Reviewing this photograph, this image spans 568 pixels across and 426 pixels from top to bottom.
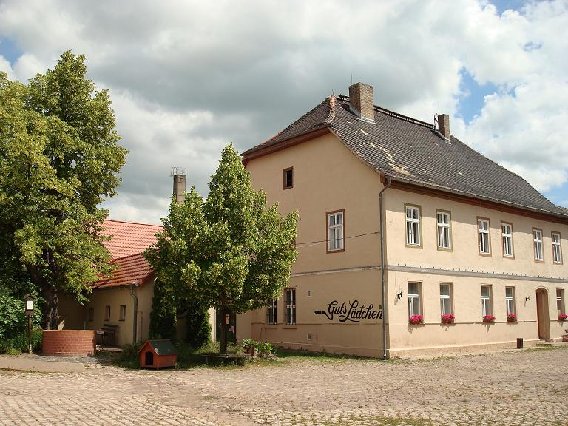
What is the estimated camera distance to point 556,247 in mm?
30844

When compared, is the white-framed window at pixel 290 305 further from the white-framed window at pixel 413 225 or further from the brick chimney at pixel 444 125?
the brick chimney at pixel 444 125

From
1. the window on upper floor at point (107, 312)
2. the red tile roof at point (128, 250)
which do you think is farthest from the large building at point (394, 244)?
the window on upper floor at point (107, 312)

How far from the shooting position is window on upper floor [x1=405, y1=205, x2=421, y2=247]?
22761 mm

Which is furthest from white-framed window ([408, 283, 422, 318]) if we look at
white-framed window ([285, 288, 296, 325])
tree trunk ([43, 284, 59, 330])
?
tree trunk ([43, 284, 59, 330])

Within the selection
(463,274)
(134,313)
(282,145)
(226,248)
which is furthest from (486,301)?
(134,313)

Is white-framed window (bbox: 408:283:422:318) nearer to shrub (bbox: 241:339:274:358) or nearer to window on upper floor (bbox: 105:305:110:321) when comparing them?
shrub (bbox: 241:339:274:358)

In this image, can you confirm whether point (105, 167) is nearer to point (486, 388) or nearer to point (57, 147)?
point (57, 147)

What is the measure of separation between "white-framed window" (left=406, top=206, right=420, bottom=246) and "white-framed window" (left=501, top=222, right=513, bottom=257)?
6.29 metres

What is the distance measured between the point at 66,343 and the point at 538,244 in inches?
876

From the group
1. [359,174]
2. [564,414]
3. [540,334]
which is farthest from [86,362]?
[540,334]

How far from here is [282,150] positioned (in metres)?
27.0

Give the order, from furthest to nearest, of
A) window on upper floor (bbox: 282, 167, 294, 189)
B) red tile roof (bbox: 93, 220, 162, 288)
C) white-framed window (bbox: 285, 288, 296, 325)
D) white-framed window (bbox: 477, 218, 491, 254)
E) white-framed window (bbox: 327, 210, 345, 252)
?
window on upper floor (bbox: 282, 167, 294, 189)
white-framed window (bbox: 477, 218, 491, 254)
white-framed window (bbox: 285, 288, 296, 325)
red tile roof (bbox: 93, 220, 162, 288)
white-framed window (bbox: 327, 210, 345, 252)

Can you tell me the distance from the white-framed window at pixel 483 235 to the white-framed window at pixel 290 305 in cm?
836

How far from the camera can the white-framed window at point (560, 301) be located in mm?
30125
